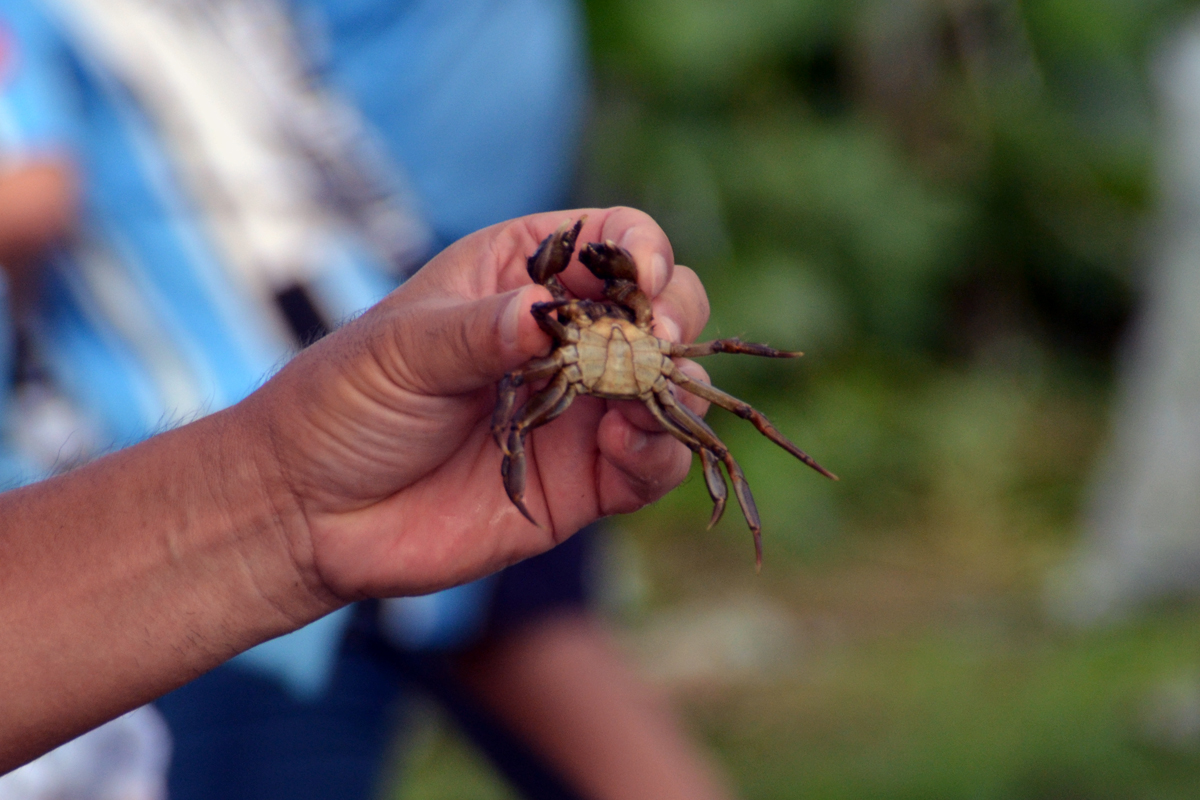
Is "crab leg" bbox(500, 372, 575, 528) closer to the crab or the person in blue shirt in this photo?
the crab

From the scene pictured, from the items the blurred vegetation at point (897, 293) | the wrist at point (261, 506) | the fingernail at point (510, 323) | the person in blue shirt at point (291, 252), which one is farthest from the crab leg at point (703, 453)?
the blurred vegetation at point (897, 293)

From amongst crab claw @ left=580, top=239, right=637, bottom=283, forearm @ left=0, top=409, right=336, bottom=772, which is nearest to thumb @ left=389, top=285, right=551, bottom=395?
crab claw @ left=580, top=239, right=637, bottom=283

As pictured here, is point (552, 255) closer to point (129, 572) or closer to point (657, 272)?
point (657, 272)

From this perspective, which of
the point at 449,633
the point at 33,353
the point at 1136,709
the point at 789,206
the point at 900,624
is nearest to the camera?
the point at 33,353

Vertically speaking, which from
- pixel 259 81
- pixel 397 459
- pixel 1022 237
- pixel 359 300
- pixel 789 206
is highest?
pixel 259 81

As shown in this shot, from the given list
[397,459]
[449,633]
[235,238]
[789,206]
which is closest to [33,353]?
[235,238]

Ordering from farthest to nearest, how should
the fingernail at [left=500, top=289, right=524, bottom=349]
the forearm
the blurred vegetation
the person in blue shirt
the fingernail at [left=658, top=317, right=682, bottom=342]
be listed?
the blurred vegetation, the person in blue shirt, the fingernail at [left=658, top=317, right=682, bottom=342], the forearm, the fingernail at [left=500, top=289, right=524, bottom=349]

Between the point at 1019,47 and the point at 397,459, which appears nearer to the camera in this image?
the point at 397,459

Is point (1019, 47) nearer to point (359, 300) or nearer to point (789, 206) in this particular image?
point (789, 206)
